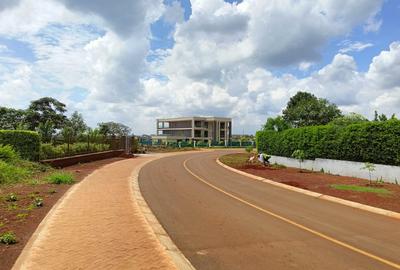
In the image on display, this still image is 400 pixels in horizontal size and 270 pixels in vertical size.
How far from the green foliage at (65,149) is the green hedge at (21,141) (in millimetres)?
1473

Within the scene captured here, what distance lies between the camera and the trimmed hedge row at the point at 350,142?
21.0m

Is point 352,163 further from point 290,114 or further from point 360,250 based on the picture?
point 290,114

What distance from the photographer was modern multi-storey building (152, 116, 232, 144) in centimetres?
12762

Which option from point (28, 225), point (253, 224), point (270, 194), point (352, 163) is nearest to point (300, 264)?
point (253, 224)

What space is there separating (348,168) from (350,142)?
1.56m

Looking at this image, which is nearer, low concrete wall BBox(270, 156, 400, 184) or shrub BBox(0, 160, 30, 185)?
shrub BBox(0, 160, 30, 185)

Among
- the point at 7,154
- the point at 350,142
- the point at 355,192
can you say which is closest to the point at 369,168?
the point at 350,142

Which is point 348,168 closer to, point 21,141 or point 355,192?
point 355,192

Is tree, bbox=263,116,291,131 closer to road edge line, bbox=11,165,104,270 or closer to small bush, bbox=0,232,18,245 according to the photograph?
road edge line, bbox=11,165,104,270

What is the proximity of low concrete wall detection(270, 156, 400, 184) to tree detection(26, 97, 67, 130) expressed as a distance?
4965cm

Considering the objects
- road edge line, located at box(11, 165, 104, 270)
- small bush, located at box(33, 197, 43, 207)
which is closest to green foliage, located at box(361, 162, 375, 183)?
road edge line, located at box(11, 165, 104, 270)

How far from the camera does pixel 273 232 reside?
31.4ft

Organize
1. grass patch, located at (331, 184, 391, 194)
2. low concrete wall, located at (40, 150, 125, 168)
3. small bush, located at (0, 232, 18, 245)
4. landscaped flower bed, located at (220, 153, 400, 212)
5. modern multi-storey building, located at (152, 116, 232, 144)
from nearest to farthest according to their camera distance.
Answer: small bush, located at (0, 232, 18, 245) → landscaped flower bed, located at (220, 153, 400, 212) → grass patch, located at (331, 184, 391, 194) → low concrete wall, located at (40, 150, 125, 168) → modern multi-storey building, located at (152, 116, 232, 144)

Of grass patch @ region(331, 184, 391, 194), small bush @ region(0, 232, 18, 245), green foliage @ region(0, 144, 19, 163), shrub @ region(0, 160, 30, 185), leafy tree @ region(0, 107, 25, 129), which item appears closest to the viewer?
small bush @ region(0, 232, 18, 245)
